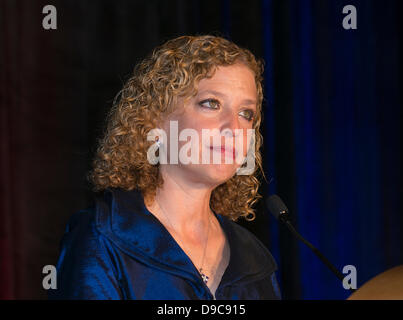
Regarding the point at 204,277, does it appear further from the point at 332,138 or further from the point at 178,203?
the point at 332,138

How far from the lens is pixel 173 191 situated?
1.22 metres

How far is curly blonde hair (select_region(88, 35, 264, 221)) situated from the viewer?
1213mm

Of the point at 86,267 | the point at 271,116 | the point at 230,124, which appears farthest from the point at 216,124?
the point at 271,116

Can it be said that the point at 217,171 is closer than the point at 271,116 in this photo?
Yes

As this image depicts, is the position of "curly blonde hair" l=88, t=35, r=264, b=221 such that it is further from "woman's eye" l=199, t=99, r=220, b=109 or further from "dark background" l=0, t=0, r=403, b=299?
"dark background" l=0, t=0, r=403, b=299

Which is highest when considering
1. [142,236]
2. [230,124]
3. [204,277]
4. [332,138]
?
[230,124]

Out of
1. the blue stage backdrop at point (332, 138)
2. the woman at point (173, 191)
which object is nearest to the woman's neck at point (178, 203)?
the woman at point (173, 191)

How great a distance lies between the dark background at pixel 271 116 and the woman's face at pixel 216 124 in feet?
1.46

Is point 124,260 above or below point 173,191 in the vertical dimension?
below

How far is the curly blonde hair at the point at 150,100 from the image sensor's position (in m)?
1.21

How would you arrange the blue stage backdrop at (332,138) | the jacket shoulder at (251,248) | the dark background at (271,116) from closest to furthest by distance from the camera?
the jacket shoulder at (251,248) < the dark background at (271,116) < the blue stage backdrop at (332,138)

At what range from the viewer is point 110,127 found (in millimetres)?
1340

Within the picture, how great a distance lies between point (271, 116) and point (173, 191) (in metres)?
0.64

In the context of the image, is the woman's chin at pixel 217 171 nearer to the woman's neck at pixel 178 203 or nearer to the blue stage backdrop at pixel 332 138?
the woman's neck at pixel 178 203
